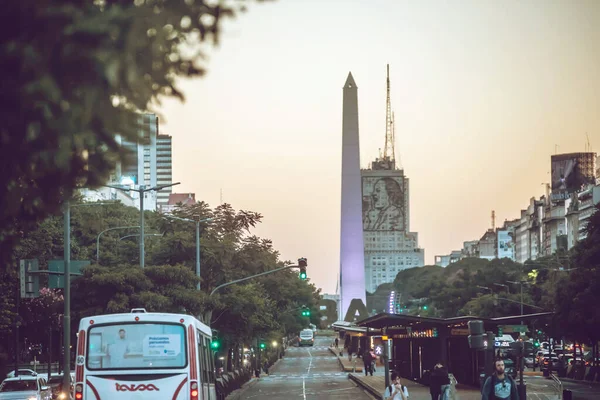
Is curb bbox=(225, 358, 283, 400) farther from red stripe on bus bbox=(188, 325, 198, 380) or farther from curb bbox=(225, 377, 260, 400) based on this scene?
red stripe on bus bbox=(188, 325, 198, 380)

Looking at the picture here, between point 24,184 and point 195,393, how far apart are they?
1123 cm

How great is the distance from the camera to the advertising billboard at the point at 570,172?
18125 centimetres

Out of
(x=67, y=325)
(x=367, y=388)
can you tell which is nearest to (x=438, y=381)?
(x=67, y=325)

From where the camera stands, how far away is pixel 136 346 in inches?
794

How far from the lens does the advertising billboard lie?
181 meters

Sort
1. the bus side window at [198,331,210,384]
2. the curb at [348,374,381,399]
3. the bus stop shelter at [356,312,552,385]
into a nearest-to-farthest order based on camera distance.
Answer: the bus side window at [198,331,210,384] → the bus stop shelter at [356,312,552,385] → the curb at [348,374,381,399]

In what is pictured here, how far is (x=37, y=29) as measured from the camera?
5.99 m

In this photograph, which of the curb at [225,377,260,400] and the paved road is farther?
the paved road

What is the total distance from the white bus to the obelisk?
10808cm

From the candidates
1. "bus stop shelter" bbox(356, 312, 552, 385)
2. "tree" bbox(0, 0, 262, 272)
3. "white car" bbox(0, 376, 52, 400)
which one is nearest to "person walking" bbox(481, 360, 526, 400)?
"tree" bbox(0, 0, 262, 272)

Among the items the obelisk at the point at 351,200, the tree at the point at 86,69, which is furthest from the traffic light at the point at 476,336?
the obelisk at the point at 351,200

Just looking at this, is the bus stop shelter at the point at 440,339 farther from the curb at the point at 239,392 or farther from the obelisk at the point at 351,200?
the obelisk at the point at 351,200

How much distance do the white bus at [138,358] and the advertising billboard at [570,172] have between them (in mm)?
163516

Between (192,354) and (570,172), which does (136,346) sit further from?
(570,172)
